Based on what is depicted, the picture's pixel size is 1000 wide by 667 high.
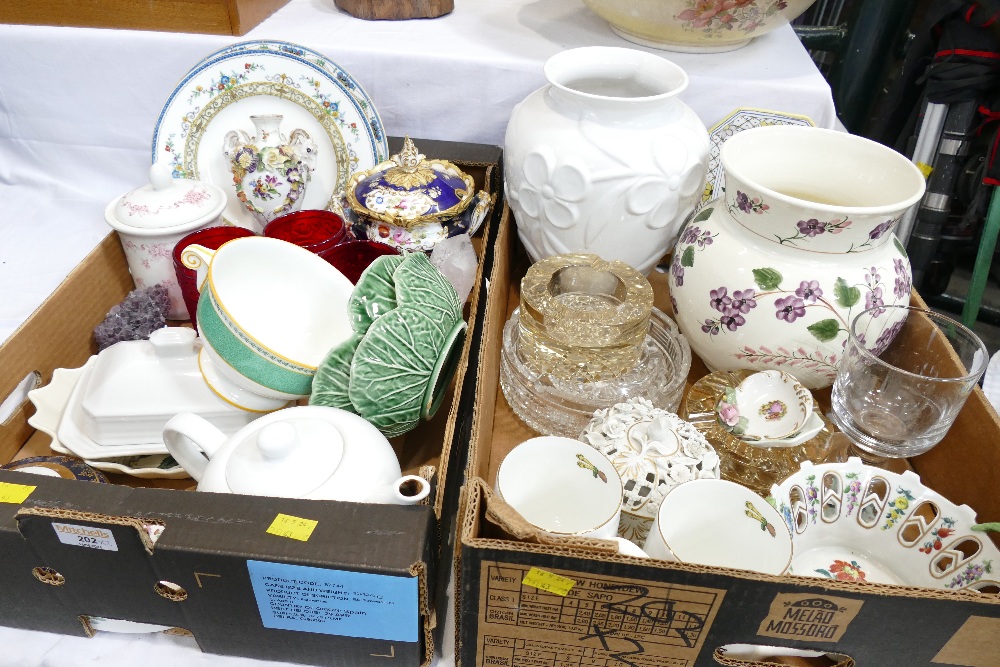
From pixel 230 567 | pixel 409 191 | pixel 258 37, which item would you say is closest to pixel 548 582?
pixel 230 567

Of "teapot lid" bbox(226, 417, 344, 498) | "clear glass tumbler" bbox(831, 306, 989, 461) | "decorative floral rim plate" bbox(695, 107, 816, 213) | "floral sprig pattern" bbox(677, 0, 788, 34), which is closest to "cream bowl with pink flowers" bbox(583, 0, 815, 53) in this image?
"floral sprig pattern" bbox(677, 0, 788, 34)

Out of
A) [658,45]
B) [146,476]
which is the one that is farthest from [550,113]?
[146,476]

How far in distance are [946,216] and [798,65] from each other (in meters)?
0.55

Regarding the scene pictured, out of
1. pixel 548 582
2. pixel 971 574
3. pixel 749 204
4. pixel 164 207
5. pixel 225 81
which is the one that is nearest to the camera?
pixel 548 582

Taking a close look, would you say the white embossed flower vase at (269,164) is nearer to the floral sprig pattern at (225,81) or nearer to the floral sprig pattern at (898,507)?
the floral sprig pattern at (225,81)

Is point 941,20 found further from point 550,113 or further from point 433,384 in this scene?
point 433,384

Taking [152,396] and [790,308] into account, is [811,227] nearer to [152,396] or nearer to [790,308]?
[790,308]

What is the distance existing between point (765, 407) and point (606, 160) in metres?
0.30

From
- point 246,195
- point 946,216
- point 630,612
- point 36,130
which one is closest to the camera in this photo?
point 630,612

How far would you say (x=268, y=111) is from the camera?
0.94 m

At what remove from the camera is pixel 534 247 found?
2.72 ft

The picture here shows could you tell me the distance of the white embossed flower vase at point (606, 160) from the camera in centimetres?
71

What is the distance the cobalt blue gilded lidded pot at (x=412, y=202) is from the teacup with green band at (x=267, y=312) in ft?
0.45

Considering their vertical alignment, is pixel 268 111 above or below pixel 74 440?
above
